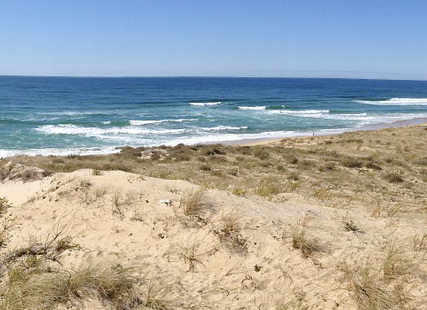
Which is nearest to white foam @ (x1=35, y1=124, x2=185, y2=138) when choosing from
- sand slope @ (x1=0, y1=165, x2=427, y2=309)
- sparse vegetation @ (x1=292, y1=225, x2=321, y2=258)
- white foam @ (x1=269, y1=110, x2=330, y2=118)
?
white foam @ (x1=269, y1=110, x2=330, y2=118)

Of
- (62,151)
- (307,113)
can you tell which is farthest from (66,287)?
(307,113)

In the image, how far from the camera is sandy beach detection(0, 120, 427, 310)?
468 cm

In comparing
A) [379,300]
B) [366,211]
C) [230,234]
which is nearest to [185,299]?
[230,234]

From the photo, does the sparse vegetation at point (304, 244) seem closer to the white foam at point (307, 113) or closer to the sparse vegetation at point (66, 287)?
the sparse vegetation at point (66, 287)

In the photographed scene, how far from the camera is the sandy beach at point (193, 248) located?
4.68 metres

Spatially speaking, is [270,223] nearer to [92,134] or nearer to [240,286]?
[240,286]

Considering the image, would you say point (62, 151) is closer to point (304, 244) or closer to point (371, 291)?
point (304, 244)

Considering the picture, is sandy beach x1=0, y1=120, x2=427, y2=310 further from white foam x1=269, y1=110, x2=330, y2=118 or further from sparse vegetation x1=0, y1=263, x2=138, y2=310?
white foam x1=269, y1=110, x2=330, y2=118

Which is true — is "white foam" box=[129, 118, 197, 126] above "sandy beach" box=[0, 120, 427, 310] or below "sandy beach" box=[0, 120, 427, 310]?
below

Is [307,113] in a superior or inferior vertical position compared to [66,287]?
inferior

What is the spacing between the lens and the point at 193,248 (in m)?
5.93

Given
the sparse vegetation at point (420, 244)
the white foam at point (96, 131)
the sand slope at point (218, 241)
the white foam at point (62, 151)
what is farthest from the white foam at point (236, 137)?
the sparse vegetation at point (420, 244)

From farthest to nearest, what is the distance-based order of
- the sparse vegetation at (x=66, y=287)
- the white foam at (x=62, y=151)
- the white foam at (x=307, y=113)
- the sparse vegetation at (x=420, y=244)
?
the white foam at (x=307, y=113) < the white foam at (x=62, y=151) < the sparse vegetation at (x=420, y=244) < the sparse vegetation at (x=66, y=287)

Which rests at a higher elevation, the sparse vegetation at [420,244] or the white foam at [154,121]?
the sparse vegetation at [420,244]
